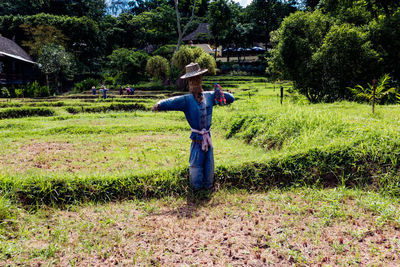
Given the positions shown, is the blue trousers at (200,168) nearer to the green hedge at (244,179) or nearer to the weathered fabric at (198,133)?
the weathered fabric at (198,133)

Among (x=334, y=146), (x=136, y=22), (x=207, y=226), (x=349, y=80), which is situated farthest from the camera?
(x=136, y=22)

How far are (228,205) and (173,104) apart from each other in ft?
5.58

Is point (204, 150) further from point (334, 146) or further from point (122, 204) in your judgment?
point (334, 146)

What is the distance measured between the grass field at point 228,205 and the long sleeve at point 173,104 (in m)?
1.05

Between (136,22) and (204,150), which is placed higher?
(136,22)

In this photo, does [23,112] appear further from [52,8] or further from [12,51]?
[52,8]

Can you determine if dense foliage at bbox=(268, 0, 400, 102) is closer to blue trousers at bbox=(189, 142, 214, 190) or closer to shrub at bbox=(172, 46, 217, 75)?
blue trousers at bbox=(189, 142, 214, 190)

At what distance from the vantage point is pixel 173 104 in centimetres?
418

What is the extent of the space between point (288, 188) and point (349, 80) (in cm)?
848

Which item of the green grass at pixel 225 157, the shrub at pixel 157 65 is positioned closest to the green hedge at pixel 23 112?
the green grass at pixel 225 157

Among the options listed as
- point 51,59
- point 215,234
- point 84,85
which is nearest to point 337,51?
point 215,234

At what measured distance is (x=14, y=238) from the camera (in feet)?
10.5

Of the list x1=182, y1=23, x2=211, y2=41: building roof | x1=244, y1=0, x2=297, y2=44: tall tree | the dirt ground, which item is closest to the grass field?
the dirt ground

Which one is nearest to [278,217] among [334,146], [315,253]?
[315,253]
